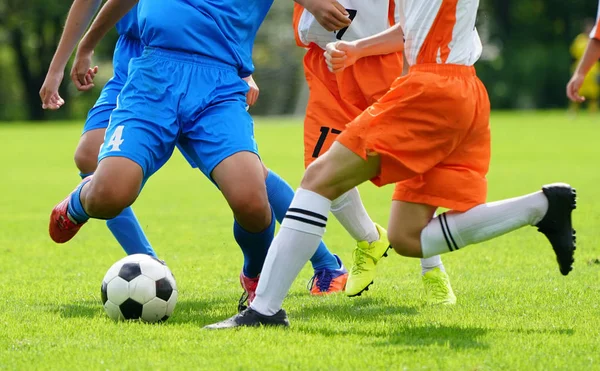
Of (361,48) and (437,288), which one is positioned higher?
(361,48)

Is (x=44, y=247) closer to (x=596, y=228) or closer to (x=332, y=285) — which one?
(x=332, y=285)

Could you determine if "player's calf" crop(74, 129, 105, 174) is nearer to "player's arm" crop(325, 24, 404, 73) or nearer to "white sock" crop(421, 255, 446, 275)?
"player's arm" crop(325, 24, 404, 73)

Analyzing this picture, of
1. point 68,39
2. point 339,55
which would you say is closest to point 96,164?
point 68,39

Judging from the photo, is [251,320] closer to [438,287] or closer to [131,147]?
[131,147]

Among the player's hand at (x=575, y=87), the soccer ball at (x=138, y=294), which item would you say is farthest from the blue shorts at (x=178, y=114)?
the player's hand at (x=575, y=87)

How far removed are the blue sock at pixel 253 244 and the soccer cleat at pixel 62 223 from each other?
95cm

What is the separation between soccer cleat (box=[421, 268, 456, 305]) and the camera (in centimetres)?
549

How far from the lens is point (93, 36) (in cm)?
582

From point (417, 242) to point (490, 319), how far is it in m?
0.52

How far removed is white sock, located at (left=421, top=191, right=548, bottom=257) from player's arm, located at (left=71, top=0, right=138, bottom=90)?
212 centimetres

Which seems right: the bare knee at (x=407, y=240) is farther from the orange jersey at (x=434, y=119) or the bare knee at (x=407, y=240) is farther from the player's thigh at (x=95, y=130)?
the player's thigh at (x=95, y=130)

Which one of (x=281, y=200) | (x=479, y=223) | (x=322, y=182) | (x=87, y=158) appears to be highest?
(x=322, y=182)

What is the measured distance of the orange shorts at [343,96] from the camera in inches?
236

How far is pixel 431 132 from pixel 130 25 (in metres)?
2.32
